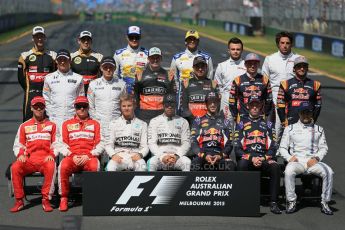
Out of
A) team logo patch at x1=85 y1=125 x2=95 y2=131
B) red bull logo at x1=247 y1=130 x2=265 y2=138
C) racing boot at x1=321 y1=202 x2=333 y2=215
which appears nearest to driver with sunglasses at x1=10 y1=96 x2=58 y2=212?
team logo patch at x1=85 y1=125 x2=95 y2=131

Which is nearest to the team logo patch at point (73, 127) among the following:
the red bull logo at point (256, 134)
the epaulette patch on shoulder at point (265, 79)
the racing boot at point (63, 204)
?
the racing boot at point (63, 204)

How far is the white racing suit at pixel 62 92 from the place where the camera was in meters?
11.5

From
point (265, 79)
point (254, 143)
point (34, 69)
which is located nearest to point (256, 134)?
point (254, 143)

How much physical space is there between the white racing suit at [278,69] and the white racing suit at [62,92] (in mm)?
2946

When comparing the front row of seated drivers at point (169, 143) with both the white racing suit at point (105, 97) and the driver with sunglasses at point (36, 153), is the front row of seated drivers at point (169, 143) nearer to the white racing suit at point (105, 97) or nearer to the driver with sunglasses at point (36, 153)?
the driver with sunglasses at point (36, 153)

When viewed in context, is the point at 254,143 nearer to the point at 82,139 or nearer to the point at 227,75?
the point at 227,75

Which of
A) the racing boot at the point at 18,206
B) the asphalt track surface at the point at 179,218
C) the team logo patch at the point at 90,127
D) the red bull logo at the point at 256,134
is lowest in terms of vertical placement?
the asphalt track surface at the point at 179,218

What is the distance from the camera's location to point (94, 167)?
10227 mm

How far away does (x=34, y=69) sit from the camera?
40.6 feet

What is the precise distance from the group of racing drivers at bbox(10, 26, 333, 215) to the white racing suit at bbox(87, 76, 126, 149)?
0.01 metres

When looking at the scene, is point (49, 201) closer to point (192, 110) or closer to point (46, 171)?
point (46, 171)

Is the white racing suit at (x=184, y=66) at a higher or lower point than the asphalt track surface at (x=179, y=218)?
higher

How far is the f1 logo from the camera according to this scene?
9766 mm

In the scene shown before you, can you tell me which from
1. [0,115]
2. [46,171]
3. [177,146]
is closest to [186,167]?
[177,146]
